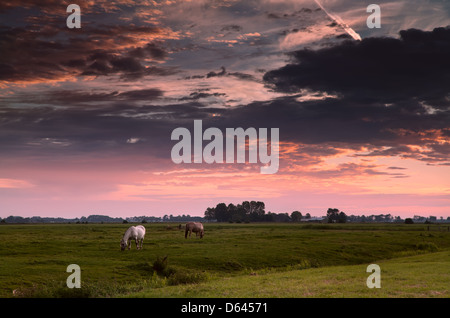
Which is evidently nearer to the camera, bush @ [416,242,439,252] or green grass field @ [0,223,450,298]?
green grass field @ [0,223,450,298]

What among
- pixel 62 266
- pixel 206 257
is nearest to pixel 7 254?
pixel 62 266

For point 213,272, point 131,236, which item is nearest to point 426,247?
point 213,272

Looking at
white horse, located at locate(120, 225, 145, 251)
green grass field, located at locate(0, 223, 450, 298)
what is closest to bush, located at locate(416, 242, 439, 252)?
green grass field, located at locate(0, 223, 450, 298)

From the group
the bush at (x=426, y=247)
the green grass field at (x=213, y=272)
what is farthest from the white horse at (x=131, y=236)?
the bush at (x=426, y=247)

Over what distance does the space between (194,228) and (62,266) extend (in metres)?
33.5

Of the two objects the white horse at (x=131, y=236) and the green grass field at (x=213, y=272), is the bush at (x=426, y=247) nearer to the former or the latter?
the green grass field at (x=213, y=272)

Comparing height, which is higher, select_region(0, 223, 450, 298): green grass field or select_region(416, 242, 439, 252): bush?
select_region(0, 223, 450, 298): green grass field

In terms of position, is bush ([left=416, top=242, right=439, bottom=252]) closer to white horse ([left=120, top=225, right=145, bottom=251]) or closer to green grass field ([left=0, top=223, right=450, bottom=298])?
green grass field ([left=0, top=223, right=450, bottom=298])

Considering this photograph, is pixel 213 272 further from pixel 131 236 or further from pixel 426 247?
pixel 426 247

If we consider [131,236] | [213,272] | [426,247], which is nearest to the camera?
[213,272]

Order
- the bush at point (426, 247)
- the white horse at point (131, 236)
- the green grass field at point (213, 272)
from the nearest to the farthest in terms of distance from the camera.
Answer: the green grass field at point (213, 272)
the white horse at point (131, 236)
the bush at point (426, 247)

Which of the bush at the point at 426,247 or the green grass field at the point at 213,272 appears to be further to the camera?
the bush at the point at 426,247
